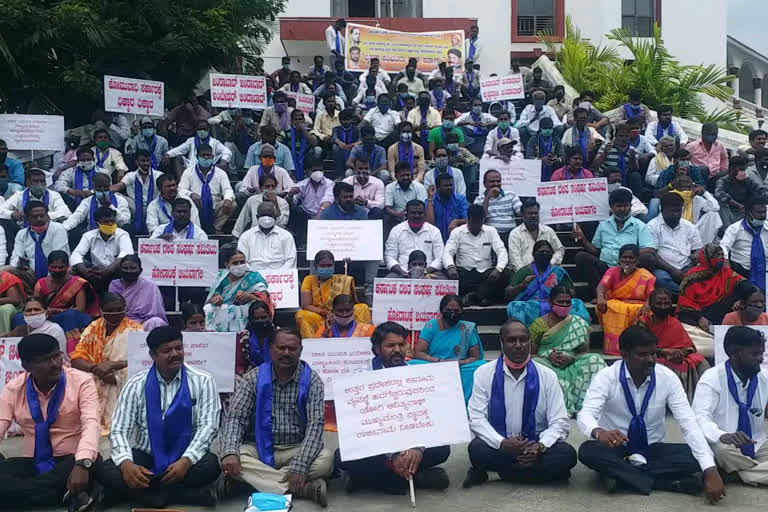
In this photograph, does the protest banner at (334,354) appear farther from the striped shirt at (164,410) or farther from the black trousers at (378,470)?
the striped shirt at (164,410)

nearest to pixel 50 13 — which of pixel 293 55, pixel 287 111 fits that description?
pixel 287 111

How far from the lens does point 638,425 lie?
5.79 metres

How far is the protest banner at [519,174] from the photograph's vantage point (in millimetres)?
11914

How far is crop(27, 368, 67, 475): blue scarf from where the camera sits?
557cm

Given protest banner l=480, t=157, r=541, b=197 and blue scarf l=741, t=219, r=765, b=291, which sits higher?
protest banner l=480, t=157, r=541, b=197

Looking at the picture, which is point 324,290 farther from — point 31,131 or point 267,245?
point 31,131

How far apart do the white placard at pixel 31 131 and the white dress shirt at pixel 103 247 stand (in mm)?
3890

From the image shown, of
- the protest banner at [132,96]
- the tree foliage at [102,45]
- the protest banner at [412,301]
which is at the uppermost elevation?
the tree foliage at [102,45]

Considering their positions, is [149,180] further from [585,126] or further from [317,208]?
[585,126]

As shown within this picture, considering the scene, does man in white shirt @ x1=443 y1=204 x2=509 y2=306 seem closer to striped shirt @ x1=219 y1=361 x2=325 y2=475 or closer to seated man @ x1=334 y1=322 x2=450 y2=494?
seated man @ x1=334 y1=322 x2=450 y2=494

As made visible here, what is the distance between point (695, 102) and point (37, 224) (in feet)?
45.4

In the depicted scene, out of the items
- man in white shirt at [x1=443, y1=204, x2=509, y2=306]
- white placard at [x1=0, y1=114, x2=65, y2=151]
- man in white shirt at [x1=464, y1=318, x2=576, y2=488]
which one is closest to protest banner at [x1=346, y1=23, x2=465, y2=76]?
white placard at [x1=0, y1=114, x2=65, y2=151]

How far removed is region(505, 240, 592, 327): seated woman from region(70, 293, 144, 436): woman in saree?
12.9ft

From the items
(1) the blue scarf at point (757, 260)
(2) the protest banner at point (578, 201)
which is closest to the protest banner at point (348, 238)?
(2) the protest banner at point (578, 201)
